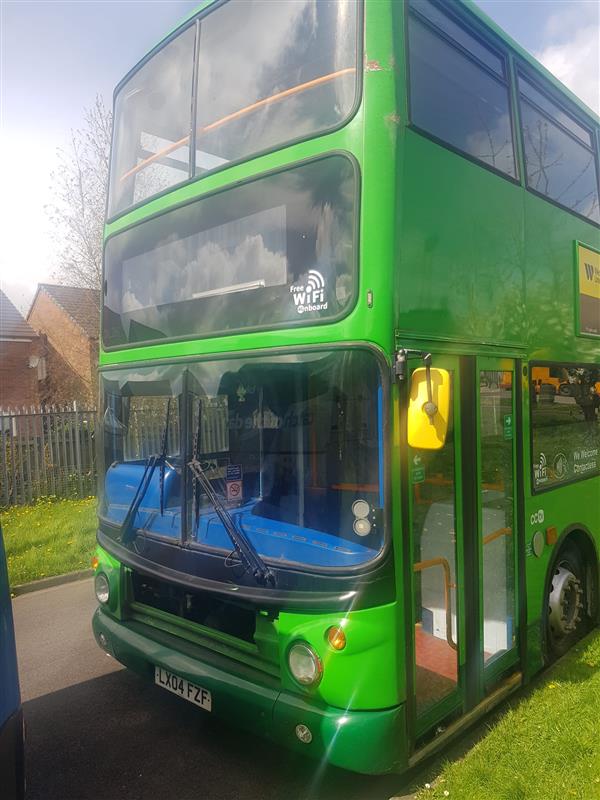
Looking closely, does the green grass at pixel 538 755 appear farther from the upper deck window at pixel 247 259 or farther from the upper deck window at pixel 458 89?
the upper deck window at pixel 458 89

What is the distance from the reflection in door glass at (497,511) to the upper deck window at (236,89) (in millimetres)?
1972

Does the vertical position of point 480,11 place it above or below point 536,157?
above

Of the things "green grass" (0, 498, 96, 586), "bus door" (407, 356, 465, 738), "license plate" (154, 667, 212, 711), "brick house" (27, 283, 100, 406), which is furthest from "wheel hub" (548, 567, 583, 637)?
"brick house" (27, 283, 100, 406)

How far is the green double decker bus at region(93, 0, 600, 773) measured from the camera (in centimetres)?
299

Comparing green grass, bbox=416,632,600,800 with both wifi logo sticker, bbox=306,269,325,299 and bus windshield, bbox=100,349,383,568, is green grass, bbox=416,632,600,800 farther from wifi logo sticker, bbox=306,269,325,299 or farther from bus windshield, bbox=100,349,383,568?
wifi logo sticker, bbox=306,269,325,299

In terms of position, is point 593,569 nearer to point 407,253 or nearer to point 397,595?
point 397,595

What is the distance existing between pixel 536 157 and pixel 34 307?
32213mm

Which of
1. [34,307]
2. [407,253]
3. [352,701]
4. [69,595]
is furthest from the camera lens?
[34,307]

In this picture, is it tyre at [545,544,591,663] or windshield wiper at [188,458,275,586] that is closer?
windshield wiper at [188,458,275,586]

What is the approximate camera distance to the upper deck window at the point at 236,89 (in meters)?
3.30

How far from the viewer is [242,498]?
3584 millimetres

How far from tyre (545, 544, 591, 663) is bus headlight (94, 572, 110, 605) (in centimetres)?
327

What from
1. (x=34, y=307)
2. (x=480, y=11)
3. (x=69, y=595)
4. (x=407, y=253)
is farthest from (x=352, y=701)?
(x=34, y=307)

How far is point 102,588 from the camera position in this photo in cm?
427
